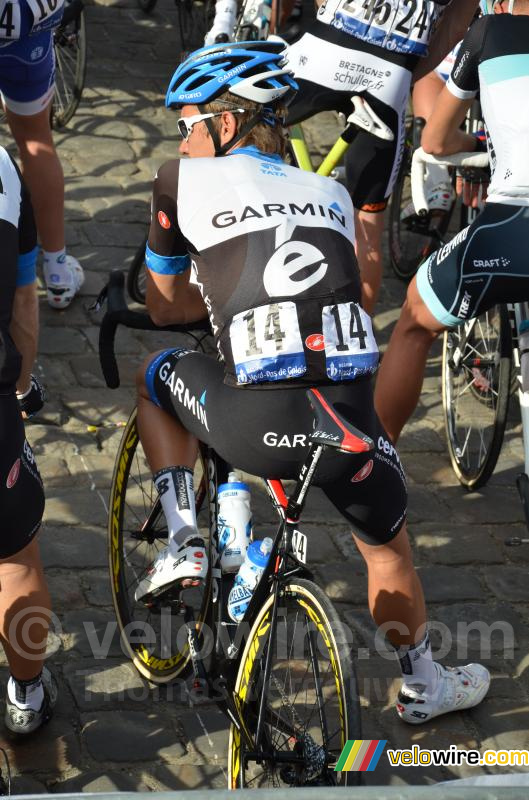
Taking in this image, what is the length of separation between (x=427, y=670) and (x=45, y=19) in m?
3.55

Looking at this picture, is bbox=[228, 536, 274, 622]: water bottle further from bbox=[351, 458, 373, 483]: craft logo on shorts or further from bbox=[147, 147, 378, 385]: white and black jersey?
bbox=[147, 147, 378, 385]: white and black jersey

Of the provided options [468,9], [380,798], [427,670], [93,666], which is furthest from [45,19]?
[380,798]

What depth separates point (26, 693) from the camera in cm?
405

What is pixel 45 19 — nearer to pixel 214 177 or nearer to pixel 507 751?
pixel 214 177

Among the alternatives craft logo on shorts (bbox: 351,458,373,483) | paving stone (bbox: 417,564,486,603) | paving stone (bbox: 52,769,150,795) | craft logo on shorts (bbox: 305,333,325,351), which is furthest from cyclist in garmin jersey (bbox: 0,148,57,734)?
paving stone (bbox: 417,564,486,603)

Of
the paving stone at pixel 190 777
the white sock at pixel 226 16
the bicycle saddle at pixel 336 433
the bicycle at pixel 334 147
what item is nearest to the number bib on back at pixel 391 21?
the bicycle at pixel 334 147

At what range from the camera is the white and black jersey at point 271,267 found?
3.47 meters

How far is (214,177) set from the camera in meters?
3.65

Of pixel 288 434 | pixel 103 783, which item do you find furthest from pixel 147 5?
pixel 103 783

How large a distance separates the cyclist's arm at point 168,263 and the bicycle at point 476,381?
→ 1.88m

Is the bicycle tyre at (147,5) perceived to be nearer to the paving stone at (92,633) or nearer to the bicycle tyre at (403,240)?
the bicycle tyre at (403,240)

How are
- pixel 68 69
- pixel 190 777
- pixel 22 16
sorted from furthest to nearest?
pixel 68 69 → pixel 22 16 → pixel 190 777

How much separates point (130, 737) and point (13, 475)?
3.63 feet

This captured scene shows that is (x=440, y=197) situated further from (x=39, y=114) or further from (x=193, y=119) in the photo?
(x=193, y=119)
